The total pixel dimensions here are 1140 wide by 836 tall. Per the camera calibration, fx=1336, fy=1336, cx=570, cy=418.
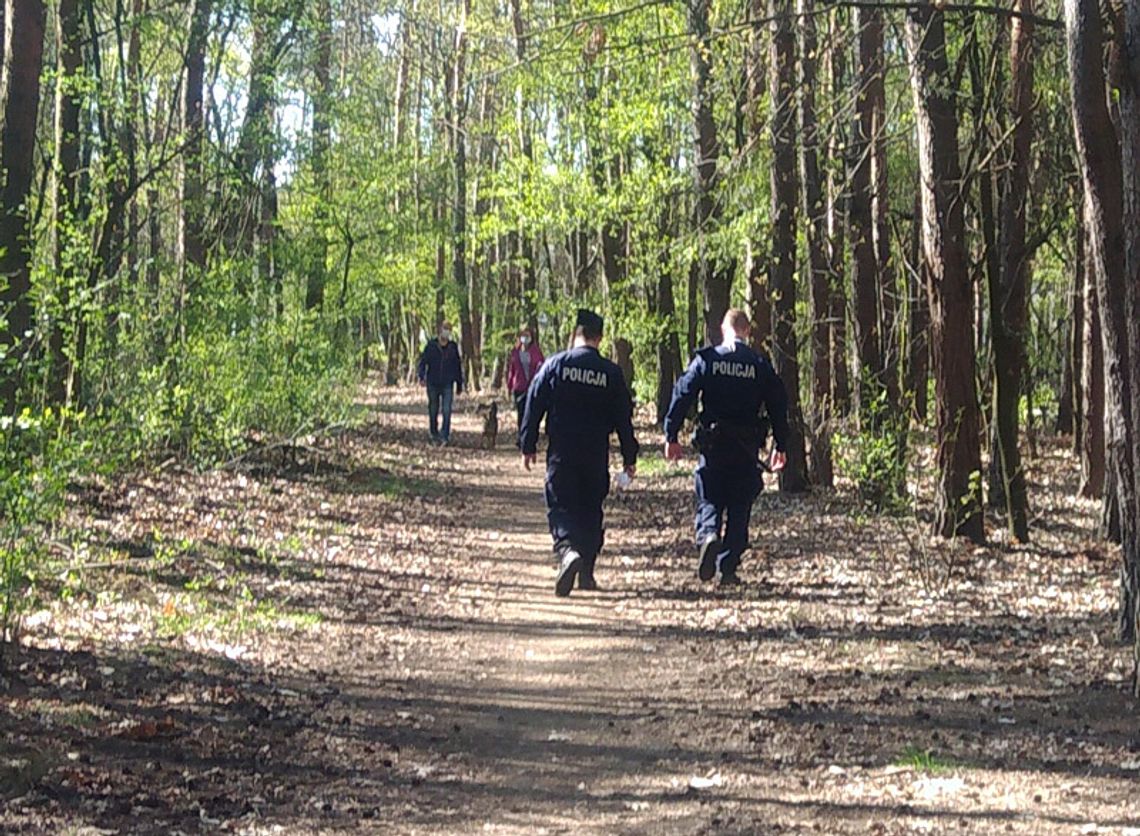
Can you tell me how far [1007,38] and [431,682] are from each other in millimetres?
8863

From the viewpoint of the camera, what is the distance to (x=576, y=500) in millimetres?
10891

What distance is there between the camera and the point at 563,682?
26.2 ft

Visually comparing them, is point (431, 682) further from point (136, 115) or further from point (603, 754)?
point (136, 115)

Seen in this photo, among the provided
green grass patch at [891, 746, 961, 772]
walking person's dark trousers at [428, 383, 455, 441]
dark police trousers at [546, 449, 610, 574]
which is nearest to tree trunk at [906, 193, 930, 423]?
dark police trousers at [546, 449, 610, 574]

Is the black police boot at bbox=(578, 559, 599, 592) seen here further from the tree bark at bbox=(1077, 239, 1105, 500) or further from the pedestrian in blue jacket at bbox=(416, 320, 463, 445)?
the pedestrian in blue jacket at bbox=(416, 320, 463, 445)

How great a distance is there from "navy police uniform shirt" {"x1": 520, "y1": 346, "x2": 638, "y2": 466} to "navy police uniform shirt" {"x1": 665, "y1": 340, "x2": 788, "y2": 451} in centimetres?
48

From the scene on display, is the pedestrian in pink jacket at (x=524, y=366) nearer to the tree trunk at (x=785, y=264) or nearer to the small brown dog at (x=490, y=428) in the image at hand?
the small brown dog at (x=490, y=428)

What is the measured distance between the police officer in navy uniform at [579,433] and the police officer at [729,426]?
0.52 meters

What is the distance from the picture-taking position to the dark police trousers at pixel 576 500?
10.9m

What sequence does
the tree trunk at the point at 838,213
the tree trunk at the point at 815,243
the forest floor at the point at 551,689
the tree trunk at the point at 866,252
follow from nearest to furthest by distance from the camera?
the forest floor at the point at 551,689 < the tree trunk at the point at 838,213 < the tree trunk at the point at 866,252 < the tree trunk at the point at 815,243

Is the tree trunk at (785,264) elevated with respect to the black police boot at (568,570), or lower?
elevated

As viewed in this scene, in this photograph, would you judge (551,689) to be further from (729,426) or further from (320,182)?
(320,182)

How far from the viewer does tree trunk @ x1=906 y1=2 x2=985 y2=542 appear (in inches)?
476

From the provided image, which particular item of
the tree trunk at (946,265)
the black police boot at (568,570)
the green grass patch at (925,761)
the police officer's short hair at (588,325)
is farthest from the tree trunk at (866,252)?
the green grass patch at (925,761)
